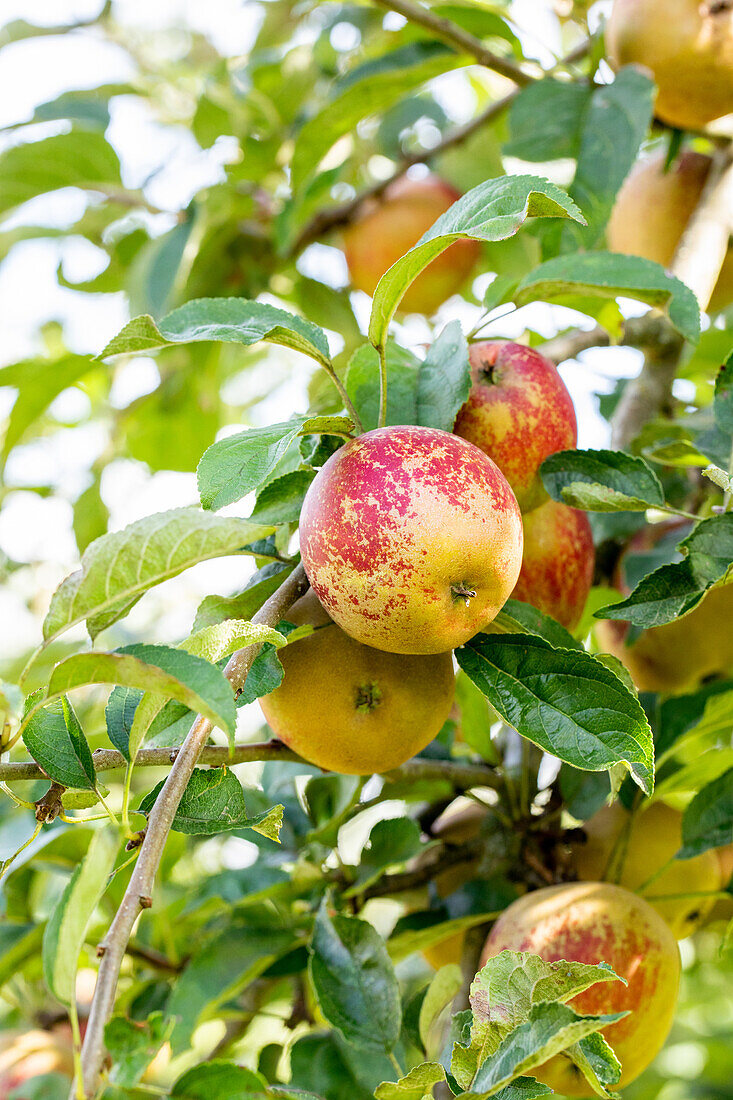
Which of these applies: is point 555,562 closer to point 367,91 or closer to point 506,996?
point 506,996

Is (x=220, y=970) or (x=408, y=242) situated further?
(x=408, y=242)

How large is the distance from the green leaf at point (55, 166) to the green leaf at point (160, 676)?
138 centimetres

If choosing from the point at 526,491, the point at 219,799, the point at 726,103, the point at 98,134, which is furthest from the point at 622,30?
the point at 219,799

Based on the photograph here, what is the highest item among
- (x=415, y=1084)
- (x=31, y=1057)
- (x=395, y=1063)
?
(x=415, y=1084)

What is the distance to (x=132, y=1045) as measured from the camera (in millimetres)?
603

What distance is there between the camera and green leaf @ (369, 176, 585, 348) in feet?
1.96

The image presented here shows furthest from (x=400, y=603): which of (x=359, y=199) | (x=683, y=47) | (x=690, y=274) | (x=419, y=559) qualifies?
(x=359, y=199)

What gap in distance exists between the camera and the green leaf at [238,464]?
2.12ft

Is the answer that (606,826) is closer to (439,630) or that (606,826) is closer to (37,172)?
(439,630)

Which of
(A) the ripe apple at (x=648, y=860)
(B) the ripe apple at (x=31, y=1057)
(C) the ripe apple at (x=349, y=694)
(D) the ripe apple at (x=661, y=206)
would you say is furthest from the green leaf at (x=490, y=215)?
(B) the ripe apple at (x=31, y=1057)

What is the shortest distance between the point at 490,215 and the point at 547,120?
0.76 m

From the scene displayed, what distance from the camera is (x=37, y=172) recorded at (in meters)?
1.73

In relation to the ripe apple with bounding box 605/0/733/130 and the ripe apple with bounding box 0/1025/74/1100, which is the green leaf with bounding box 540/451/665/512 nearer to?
the ripe apple with bounding box 605/0/733/130

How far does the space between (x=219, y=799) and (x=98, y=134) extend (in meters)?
1.47
